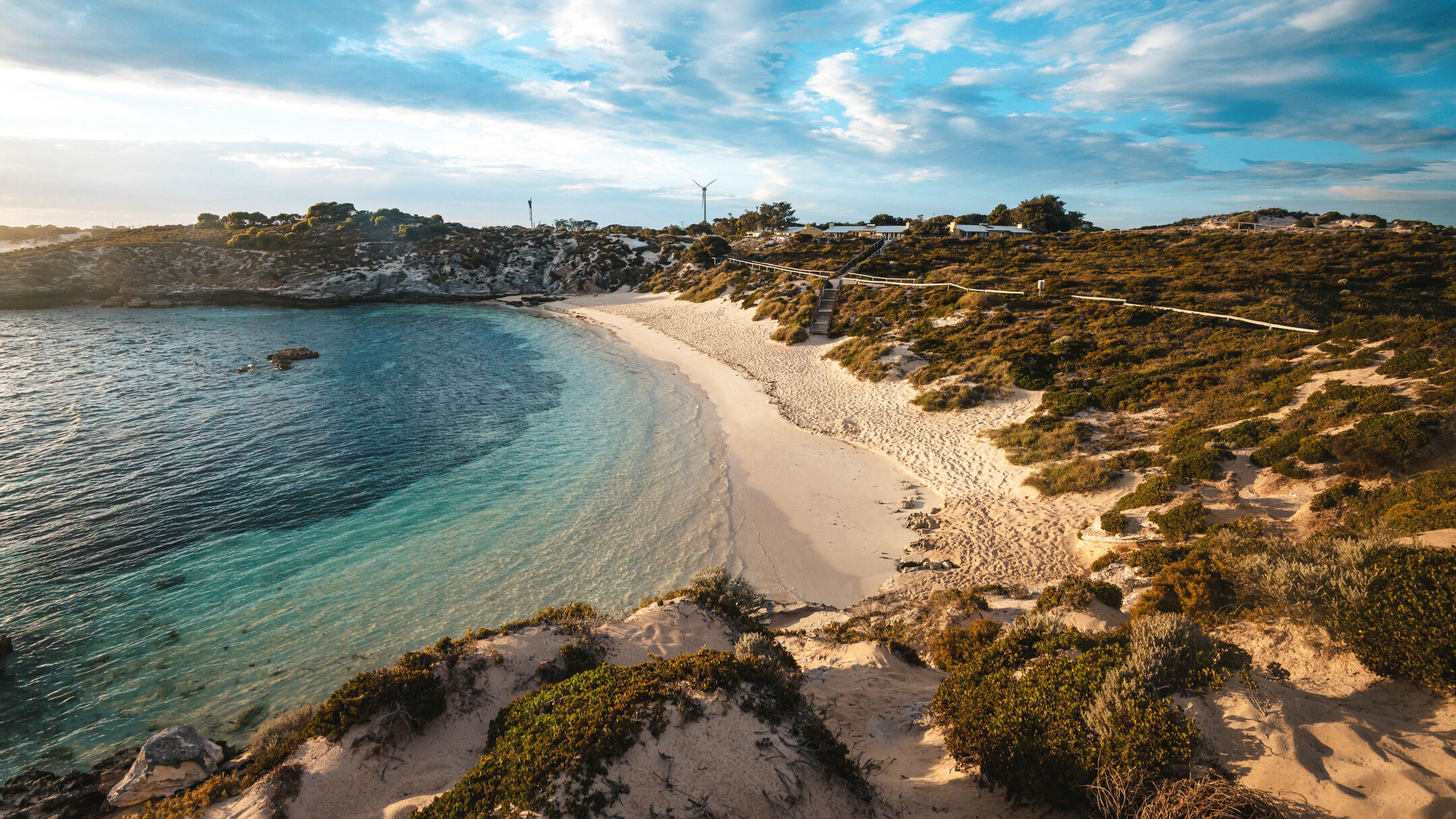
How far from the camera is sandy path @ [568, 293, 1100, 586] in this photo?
14.9 meters

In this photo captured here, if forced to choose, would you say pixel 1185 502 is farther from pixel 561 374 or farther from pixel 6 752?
pixel 561 374

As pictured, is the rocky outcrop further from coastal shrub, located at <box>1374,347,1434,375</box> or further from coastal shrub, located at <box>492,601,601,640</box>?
coastal shrub, located at <box>1374,347,1434,375</box>

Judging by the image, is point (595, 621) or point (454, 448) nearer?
point (595, 621)

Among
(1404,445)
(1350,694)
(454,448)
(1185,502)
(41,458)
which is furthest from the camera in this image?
(454,448)

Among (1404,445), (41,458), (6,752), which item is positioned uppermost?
(1404,445)

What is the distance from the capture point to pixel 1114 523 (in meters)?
14.2

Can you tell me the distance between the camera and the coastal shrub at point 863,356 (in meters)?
31.1

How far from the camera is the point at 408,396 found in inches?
1256

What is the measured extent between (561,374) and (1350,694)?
1440 inches

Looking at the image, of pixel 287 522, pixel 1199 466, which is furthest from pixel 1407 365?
pixel 287 522

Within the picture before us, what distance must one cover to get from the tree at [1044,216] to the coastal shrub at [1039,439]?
7392 centimetres

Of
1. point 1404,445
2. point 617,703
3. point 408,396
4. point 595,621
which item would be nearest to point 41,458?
point 408,396

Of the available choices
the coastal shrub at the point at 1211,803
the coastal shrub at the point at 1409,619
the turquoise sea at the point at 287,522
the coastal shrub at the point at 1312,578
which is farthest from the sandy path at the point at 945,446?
the coastal shrub at the point at 1211,803

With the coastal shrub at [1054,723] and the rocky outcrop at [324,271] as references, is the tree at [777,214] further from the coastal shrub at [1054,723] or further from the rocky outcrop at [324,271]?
the coastal shrub at [1054,723]
